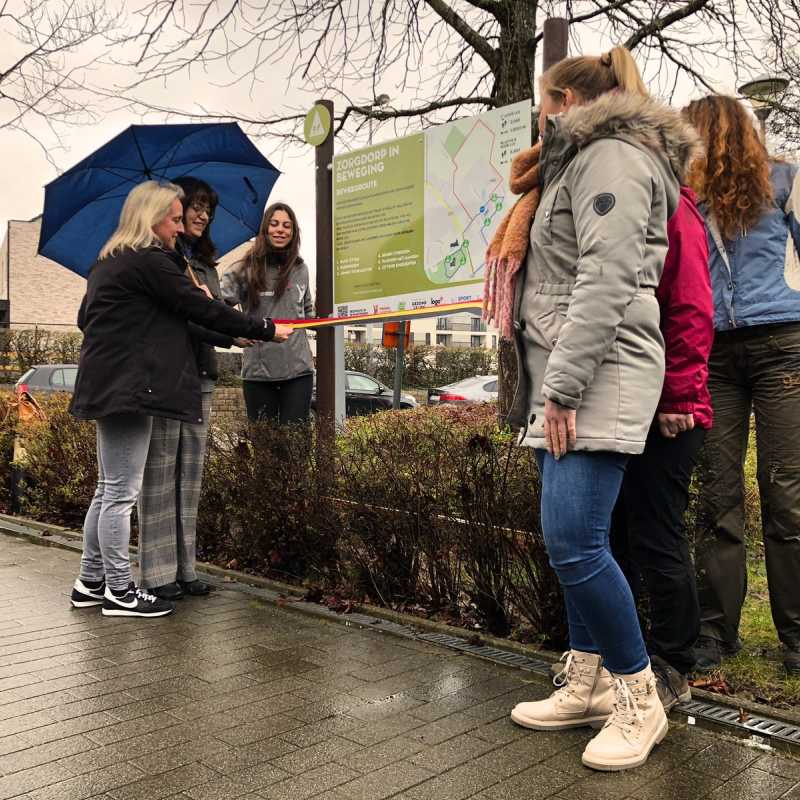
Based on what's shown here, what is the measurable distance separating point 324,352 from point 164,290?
2524mm

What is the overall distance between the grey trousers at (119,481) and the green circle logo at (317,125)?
9.91ft

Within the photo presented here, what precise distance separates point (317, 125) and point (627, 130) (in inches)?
177

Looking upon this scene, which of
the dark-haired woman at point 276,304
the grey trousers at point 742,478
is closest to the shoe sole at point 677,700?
the grey trousers at point 742,478

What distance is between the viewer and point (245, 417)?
5.64m

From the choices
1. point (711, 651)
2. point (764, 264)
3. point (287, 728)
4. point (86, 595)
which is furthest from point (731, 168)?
point (86, 595)

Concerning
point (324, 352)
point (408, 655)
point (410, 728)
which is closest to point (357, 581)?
point (408, 655)

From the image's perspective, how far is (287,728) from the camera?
128 inches

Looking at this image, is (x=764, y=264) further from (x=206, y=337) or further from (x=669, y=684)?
(x=206, y=337)

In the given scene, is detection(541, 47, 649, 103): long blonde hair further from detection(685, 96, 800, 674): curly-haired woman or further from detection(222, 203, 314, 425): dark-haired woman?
detection(222, 203, 314, 425): dark-haired woman

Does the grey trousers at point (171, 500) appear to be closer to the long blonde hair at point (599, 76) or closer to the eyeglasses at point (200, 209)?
the eyeglasses at point (200, 209)

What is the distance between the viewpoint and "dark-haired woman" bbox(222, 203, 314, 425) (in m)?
5.98

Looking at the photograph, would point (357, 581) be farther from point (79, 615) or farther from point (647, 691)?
point (647, 691)

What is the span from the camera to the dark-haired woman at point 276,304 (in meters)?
5.98

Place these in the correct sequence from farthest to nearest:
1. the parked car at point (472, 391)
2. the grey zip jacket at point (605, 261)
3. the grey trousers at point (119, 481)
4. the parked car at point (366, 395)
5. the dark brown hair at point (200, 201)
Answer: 1. the parked car at point (366, 395)
2. the parked car at point (472, 391)
3. the dark brown hair at point (200, 201)
4. the grey trousers at point (119, 481)
5. the grey zip jacket at point (605, 261)
